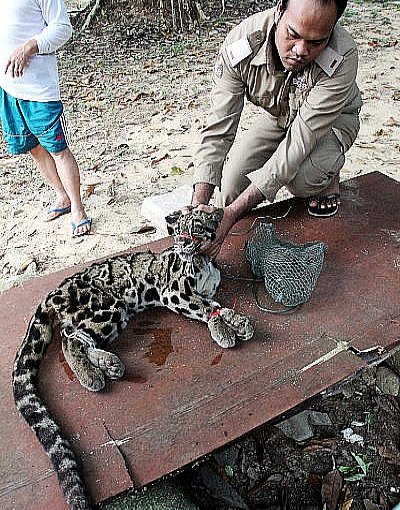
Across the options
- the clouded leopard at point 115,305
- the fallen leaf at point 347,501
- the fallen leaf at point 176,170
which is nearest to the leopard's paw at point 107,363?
the clouded leopard at point 115,305

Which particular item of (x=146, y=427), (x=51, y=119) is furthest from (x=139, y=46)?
(x=146, y=427)

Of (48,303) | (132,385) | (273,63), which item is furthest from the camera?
(273,63)

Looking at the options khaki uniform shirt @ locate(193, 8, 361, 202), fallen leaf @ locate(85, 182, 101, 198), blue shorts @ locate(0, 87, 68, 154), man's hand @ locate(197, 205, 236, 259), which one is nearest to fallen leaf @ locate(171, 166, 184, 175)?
fallen leaf @ locate(85, 182, 101, 198)

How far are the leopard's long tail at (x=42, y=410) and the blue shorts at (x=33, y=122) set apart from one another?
5.91 ft

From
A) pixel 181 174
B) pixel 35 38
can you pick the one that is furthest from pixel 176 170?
pixel 35 38

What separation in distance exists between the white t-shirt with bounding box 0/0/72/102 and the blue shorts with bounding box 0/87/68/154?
0.06m

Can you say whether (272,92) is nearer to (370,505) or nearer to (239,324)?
(239,324)

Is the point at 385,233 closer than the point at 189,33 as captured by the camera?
Yes

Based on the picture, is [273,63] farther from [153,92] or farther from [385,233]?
[153,92]

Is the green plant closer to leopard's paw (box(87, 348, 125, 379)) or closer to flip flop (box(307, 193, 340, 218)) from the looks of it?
leopard's paw (box(87, 348, 125, 379))

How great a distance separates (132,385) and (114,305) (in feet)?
1.18

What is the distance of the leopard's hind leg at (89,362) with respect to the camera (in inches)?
81.7

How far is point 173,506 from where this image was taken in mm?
1930

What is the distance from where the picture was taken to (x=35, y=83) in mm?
3666
